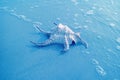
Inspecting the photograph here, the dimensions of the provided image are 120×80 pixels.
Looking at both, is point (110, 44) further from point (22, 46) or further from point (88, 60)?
point (22, 46)

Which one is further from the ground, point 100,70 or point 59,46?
point 59,46

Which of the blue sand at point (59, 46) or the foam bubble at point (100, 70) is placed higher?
the blue sand at point (59, 46)

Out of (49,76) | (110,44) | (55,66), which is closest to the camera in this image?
(49,76)

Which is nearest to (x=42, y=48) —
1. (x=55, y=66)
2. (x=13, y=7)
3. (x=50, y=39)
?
(x=50, y=39)

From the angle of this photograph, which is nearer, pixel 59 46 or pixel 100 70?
pixel 100 70

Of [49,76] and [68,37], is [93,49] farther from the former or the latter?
[49,76]

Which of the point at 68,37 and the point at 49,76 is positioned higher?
the point at 68,37

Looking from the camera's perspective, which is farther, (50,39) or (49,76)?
(50,39)

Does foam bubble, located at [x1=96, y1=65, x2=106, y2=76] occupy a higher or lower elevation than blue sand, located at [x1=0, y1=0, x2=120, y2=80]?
lower

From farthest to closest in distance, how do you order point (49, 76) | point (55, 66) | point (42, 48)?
point (42, 48)
point (55, 66)
point (49, 76)
